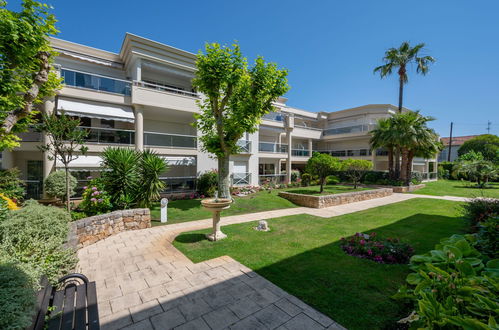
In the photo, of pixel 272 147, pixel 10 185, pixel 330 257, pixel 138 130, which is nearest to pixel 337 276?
pixel 330 257

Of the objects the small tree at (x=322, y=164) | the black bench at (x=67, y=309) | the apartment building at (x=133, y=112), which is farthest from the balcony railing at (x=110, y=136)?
the small tree at (x=322, y=164)

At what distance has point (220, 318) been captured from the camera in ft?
11.2

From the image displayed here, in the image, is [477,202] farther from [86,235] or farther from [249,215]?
[86,235]

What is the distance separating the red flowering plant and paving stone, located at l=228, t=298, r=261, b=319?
3493 mm

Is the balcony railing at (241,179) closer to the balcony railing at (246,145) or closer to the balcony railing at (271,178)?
the balcony railing at (271,178)

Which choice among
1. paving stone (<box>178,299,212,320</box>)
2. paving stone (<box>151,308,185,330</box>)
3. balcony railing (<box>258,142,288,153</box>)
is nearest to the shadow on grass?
paving stone (<box>178,299,212,320</box>)

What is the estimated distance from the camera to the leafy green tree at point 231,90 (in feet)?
36.0

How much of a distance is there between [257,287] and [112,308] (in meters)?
2.68

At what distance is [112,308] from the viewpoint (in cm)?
369

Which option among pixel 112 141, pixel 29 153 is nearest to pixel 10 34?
pixel 112 141

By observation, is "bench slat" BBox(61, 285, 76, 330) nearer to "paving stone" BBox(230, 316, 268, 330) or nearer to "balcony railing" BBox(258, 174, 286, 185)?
"paving stone" BBox(230, 316, 268, 330)

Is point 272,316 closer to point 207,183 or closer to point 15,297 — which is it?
point 15,297

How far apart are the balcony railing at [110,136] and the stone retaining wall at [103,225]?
7163 millimetres

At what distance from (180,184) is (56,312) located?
43.1 feet
